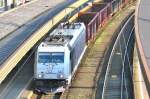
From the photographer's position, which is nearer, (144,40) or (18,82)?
(144,40)

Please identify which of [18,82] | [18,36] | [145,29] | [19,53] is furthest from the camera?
[18,36]

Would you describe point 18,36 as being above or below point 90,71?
above

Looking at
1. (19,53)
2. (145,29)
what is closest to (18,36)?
(19,53)

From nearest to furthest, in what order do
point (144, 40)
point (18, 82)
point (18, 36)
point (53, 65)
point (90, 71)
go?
point (144, 40), point (53, 65), point (18, 82), point (90, 71), point (18, 36)

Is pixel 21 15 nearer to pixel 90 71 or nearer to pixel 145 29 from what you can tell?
pixel 90 71

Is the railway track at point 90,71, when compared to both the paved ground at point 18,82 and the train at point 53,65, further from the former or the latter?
the paved ground at point 18,82

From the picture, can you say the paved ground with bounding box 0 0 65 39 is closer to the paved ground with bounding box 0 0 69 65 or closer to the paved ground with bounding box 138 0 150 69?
the paved ground with bounding box 0 0 69 65

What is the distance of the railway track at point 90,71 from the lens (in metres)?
28.6

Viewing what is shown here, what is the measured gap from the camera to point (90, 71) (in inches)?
1335

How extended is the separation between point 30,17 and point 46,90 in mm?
18447

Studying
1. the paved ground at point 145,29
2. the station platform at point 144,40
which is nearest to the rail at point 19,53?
the station platform at point 144,40

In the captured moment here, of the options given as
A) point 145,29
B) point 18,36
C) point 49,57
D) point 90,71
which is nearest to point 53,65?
point 49,57

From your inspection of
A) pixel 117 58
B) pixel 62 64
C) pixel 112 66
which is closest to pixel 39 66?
pixel 62 64

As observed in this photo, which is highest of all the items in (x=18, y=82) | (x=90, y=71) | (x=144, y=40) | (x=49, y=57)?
(x=144, y=40)
